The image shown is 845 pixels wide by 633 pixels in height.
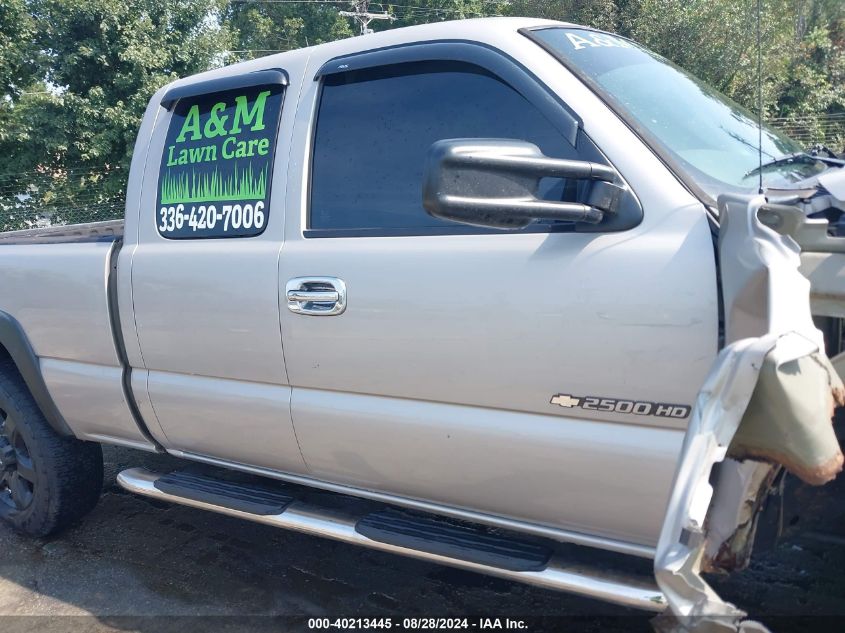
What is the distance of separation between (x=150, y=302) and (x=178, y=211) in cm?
40

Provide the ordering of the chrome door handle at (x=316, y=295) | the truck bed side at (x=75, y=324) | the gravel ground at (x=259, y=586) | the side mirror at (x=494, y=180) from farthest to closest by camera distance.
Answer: the truck bed side at (x=75, y=324)
the gravel ground at (x=259, y=586)
the chrome door handle at (x=316, y=295)
the side mirror at (x=494, y=180)

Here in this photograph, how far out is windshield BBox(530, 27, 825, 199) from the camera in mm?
2266

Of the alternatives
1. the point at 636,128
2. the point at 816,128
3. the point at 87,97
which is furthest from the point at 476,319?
the point at 87,97

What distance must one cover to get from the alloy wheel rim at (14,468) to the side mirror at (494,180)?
2.87 meters

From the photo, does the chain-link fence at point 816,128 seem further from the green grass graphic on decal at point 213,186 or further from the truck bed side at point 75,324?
the truck bed side at point 75,324

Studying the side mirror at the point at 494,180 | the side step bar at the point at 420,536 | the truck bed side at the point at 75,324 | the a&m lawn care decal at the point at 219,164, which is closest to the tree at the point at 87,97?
the truck bed side at the point at 75,324

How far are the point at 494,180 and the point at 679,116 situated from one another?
88 cm

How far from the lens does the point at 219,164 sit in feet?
10.1

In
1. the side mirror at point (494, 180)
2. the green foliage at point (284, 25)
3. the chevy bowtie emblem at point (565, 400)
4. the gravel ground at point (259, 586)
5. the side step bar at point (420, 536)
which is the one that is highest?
the green foliage at point (284, 25)

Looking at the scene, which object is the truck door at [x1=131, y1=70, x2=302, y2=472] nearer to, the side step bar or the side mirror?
the side step bar

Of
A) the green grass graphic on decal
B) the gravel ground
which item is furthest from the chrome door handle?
the gravel ground

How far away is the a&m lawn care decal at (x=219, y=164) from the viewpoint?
9.65 ft

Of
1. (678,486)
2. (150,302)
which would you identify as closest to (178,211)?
(150,302)

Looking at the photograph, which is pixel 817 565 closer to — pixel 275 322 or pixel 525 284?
pixel 525 284
